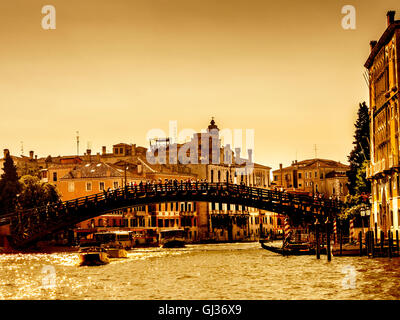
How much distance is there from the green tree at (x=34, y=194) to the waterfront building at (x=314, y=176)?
36340 millimetres

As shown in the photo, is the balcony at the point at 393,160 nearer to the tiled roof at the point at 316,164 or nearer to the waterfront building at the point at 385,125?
the waterfront building at the point at 385,125

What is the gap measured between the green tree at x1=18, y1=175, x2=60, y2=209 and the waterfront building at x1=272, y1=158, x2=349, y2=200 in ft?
119

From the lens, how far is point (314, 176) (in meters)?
90.2

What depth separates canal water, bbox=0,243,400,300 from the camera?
75.6 feet

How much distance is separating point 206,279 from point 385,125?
1290 centimetres

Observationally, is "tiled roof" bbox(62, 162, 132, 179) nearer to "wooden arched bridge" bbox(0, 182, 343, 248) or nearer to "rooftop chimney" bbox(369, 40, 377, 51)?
"wooden arched bridge" bbox(0, 182, 343, 248)

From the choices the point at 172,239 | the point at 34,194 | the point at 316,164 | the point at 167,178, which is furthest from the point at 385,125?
the point at 316,164

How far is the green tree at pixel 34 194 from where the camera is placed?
52156 millimetres

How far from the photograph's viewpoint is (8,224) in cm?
4009

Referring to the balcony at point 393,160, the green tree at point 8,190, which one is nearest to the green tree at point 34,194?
the green tree at point 8,190

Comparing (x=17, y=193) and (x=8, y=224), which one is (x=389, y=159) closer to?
(x=8, y=224)
